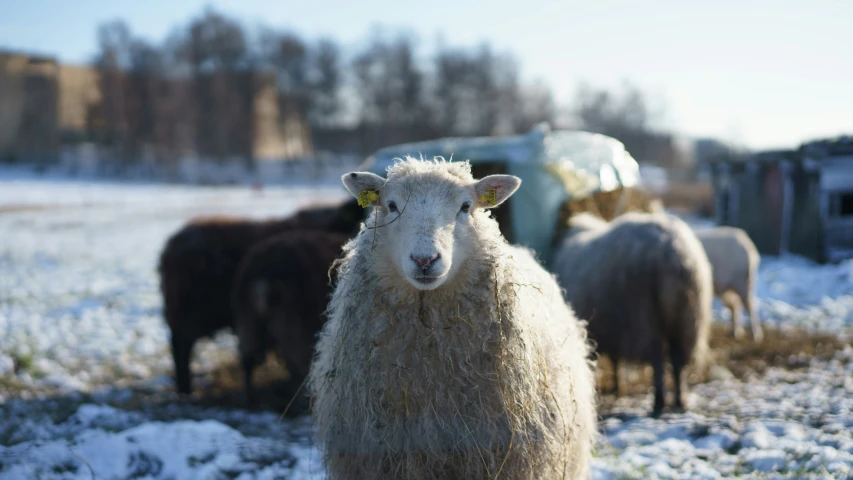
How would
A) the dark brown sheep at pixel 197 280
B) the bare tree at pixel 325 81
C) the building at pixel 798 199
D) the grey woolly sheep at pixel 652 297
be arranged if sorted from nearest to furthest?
the grey woolly sheep at pixel 652 297 → the dark brown sheep at pixel 197 280 → the building at pixel 798 199 → the bare tree at pixel 325 81

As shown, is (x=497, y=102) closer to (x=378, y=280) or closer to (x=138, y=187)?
(x=138, y=187)

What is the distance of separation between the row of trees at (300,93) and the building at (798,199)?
1331 inches

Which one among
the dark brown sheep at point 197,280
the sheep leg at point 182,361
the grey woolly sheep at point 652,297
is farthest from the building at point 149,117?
the grey woolly sheep at point 652,297

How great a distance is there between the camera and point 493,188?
3189 millimetres

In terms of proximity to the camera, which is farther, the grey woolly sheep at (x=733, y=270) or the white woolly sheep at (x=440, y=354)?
the grey woolly sheep at (x=733, y=270)

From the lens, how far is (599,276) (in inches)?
218

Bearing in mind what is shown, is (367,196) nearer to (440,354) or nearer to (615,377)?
(440,354)

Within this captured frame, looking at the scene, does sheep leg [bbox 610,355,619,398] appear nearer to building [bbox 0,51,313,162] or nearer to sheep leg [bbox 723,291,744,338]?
sheep leg [bbox 723,291,744,338]

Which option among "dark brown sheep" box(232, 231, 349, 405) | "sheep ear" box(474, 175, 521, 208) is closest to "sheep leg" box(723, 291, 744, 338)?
"dark brown sheep" box(232, 231, 349, 405)

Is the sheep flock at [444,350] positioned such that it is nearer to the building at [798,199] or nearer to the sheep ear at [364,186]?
the sheep ear at [364,186]

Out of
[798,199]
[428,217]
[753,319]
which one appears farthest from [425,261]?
[798,199]

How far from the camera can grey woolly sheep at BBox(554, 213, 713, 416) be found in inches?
202

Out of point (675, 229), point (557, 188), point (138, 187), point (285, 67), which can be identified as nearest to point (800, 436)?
point (675, 229)

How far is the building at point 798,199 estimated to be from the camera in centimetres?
1190
